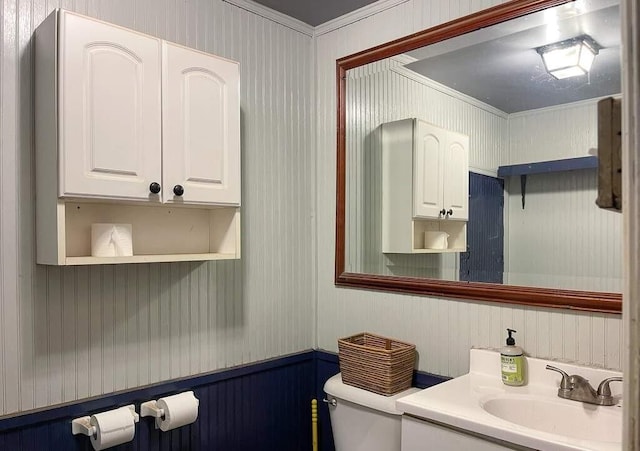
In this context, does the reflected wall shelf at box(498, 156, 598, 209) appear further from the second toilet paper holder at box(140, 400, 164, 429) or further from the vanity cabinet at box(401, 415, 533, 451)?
the second toilet paper holder at box(140, 400, 164, 429)

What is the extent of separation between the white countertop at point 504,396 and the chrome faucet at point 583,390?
0.05 feet

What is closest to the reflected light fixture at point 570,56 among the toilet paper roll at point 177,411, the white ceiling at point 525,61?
the white ceiling at point 525,61

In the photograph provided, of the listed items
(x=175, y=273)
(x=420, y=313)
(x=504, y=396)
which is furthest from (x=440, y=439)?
(x=175, y=273)

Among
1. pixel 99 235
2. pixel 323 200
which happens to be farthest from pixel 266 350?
pixel 99 235

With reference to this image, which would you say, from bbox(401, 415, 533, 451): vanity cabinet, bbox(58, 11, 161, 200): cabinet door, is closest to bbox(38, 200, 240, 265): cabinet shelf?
bbox(58, 11, 161, 200): cabinet door

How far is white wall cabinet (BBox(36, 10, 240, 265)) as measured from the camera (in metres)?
1.46

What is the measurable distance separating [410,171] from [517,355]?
0.80 m

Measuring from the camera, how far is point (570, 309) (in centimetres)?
162

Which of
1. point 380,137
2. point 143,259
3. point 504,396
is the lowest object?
point 504,396

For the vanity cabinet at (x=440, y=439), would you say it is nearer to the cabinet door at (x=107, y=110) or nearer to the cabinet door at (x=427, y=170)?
the cabinet door at (x=427, y=170)

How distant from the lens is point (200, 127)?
5.69ft

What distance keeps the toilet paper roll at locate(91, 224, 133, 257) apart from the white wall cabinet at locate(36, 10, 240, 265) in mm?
42

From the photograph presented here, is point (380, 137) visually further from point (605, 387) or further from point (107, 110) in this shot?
point (605, 387)

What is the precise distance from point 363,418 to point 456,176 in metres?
0.96
